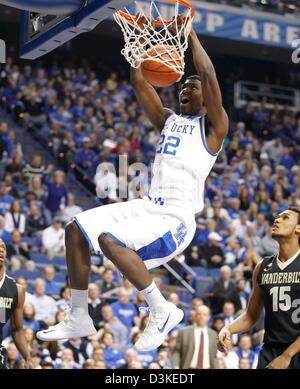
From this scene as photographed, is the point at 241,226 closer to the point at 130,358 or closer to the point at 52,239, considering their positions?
the point at 52,239

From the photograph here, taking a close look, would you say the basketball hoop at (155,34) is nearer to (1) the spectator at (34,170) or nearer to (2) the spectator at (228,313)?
(2) the spectator at (228,313)

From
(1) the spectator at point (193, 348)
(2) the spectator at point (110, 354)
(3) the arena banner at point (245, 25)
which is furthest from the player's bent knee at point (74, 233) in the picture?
(3) the arena banner at point (245, 25)

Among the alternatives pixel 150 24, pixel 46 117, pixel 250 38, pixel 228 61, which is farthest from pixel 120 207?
pixel 228 61

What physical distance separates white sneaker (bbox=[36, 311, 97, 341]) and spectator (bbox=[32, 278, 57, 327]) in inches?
225

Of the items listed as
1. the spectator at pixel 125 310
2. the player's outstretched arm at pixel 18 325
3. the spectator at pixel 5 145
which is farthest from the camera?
the spectator at pixel 5 145

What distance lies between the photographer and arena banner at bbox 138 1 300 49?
19.8 meters

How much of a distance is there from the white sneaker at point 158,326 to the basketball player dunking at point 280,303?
2.94 feet

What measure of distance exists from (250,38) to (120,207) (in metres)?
15.2

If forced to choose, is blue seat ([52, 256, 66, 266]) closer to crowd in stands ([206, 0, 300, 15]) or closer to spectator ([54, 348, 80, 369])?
spectator ([54, 348, 80, 369])

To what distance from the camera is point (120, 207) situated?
238 inches

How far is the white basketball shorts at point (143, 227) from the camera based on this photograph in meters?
5.88

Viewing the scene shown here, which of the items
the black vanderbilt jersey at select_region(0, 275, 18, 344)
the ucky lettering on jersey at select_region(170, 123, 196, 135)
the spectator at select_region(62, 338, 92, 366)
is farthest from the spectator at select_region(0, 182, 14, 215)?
the ucky lettering on jersey at select_region(170, 123, 196, 135)

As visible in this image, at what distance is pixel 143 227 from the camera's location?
233 inches

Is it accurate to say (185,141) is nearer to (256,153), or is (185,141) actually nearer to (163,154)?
(163,154)
